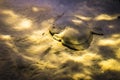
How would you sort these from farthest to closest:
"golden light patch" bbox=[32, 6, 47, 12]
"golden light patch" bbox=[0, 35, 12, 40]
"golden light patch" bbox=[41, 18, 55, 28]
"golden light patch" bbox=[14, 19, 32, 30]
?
"golden light patch" bbox=[32, 6, 47, 12]
"golden light patch" bbox=[41, 18, 55, 28]
"golden light patch" bbox=[14, 19, 32, 30]
"golden light patch" bbox=[0, 35, 12, 40]

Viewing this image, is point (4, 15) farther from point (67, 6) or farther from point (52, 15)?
point (67, 6)

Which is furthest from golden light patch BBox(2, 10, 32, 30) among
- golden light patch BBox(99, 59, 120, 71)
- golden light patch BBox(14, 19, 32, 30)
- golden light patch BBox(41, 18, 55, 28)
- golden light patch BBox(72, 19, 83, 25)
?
golden light patch BBox(99, 59, 120, 71)

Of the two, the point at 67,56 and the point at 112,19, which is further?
the point at 112,19

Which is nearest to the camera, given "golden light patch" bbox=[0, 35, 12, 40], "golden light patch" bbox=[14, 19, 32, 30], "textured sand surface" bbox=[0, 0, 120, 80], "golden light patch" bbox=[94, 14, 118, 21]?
"textured sand surface" bbox=[0, 0, 120, 80]

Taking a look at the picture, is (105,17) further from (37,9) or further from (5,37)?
(5,37)

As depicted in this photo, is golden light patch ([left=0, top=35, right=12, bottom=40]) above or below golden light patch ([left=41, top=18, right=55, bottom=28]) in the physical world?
below

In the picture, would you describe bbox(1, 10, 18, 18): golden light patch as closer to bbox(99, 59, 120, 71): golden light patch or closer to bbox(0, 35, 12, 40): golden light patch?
bbox(0, 35, 12, 40): golden light patch

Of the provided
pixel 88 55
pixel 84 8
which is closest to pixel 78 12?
pixel 84 8

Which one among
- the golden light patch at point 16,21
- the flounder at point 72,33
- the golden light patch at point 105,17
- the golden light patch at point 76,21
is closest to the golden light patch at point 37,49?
the flounder at point 72,33

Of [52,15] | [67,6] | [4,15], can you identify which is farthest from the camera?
Result: [67,6]
